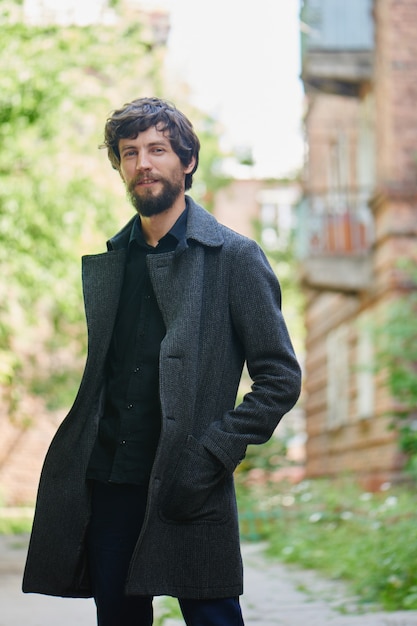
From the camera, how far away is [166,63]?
15828 mm

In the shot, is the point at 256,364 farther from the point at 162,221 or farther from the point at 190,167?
the point at 190,167

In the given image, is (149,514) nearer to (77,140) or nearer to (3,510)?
(77,140)

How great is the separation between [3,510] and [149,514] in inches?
712

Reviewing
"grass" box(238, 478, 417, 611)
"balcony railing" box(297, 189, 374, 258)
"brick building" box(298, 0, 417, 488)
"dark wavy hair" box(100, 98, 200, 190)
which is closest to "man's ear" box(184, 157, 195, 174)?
"dark wavy hair" box(100, 98, 200, 190)

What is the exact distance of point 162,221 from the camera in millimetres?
3242

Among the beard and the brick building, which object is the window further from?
the beard

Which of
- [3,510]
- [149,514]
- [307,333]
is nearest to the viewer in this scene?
[149,514]

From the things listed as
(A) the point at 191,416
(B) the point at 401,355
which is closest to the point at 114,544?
(A) the point at 191,416

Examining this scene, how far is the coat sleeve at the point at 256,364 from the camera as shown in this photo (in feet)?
9.67

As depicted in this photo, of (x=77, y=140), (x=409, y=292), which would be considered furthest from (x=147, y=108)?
(x=409, y=292)

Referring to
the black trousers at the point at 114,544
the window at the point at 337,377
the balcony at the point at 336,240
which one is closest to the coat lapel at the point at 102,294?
the black trousers at the point at 114,544

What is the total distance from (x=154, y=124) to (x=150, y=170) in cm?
14

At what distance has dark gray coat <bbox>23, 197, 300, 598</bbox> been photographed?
2.92 m

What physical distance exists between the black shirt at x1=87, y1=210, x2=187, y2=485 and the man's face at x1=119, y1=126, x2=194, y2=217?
11 centimetres
